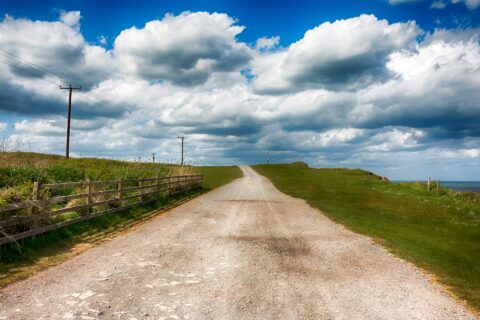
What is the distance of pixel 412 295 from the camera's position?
286 inches

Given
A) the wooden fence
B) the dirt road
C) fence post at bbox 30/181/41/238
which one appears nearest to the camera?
the dirt road

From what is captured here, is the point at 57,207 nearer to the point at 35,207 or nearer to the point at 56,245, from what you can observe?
the point at 35,207

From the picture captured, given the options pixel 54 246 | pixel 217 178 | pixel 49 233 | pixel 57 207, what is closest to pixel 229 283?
pixel 54 246

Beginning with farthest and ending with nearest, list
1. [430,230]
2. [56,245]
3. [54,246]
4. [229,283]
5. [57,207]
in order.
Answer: [430,230], [57,207], [56,245], [54,246], [229,283]

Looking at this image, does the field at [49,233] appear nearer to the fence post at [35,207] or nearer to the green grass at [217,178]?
the fence post at [35,207]

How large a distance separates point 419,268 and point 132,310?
6.98 metres

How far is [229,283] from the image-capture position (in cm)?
755

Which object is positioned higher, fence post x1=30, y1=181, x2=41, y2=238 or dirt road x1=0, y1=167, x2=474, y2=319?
fence post x1=30, y1=181, x2=41, y2=238

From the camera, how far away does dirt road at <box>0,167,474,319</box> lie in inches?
241

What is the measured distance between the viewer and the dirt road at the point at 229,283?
612 centimetres

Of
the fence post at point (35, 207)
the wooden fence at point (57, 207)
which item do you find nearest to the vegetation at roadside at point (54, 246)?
the wooden fence at point (57, 207)

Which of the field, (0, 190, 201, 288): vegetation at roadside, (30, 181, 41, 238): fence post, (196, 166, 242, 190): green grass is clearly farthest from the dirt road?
(196, 166, 242, 190): green grass

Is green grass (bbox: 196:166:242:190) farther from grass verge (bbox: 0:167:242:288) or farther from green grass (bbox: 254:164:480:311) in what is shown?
grass verge (bbox: 0:167:242:288)

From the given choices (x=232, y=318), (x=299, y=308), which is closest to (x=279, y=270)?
(x=299, y=308)
